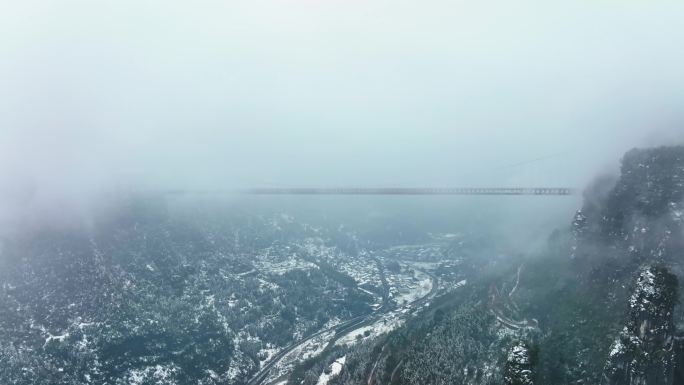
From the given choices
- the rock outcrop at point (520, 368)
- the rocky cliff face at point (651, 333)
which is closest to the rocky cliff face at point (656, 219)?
the rocky cliff face at point (651, 333)

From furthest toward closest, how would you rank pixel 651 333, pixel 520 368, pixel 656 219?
pixel 656 219, pixel 651 333, pixel 520 368

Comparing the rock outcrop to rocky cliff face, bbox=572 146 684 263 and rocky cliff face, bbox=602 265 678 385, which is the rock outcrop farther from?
rocky cliff face, bbox=572 146 684 263

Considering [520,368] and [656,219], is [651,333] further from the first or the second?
[656,219]


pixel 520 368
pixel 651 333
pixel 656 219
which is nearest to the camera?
pixel 520 368

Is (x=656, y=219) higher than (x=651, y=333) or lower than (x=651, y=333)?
higher

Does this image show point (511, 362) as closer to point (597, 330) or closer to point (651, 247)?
point (597, 330)

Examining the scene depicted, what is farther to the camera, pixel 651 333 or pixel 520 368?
pixel 651 333

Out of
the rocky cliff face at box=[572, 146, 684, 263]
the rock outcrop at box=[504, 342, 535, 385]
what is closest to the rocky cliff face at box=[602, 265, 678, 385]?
the rock outcrop at box=[504, 342, 535, 385]

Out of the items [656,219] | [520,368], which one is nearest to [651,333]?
[520,368]
